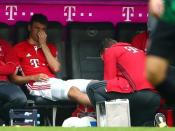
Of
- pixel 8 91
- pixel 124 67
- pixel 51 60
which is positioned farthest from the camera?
pixel 51 60

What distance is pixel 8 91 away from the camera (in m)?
9.43

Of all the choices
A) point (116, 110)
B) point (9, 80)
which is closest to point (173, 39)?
point (116, 110)

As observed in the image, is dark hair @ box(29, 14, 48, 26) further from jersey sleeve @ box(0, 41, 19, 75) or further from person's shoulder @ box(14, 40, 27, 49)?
jersey sleeve @ box(0, 41, 19, 75)

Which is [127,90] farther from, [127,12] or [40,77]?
[127,12]

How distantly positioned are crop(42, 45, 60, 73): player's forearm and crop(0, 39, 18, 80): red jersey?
14.7 inches

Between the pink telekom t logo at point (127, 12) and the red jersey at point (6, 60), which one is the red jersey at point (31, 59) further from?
the pink telekom t logo at point (127, 12)

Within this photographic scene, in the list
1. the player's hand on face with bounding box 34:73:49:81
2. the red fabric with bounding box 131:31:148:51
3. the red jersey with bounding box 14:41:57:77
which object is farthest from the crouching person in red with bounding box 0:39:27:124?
the red fabric with bounding box 131:31:148:51

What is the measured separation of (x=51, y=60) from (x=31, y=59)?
0.23 meters

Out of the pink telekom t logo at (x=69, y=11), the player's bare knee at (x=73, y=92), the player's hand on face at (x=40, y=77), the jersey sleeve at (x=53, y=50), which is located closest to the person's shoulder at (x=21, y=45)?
the jersey sleeve at (x=53, y=50)

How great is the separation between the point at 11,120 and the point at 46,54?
1.08 metres

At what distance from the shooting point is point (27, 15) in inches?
412

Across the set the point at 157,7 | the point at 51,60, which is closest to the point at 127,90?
the point at 51,60

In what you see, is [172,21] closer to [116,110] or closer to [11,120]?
[116,110]

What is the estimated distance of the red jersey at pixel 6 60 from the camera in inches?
382
